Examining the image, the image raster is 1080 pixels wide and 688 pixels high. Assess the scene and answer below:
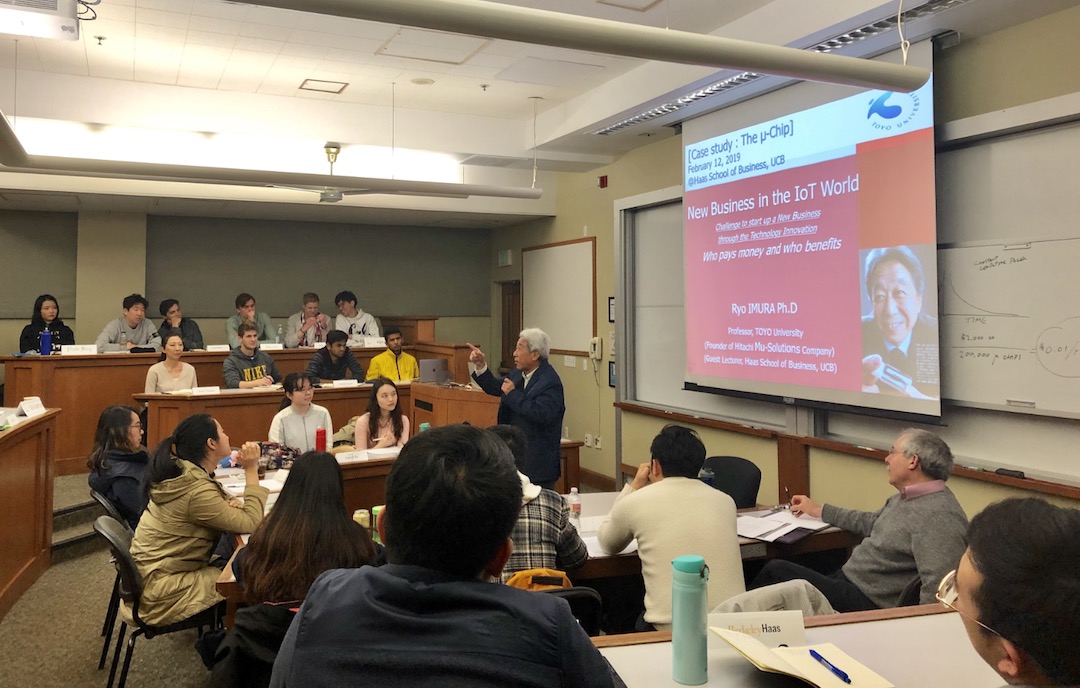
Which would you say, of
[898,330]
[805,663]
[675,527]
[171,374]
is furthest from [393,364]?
[805,663]

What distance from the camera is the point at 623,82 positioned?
228 inches

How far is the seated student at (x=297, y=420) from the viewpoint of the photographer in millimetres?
4836

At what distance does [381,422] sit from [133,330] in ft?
14.0

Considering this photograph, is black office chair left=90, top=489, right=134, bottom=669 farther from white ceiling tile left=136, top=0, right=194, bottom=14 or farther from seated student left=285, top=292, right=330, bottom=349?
seated student left=285, top=292, right=330, bottom=349

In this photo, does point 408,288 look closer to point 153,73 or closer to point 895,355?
point 153,73

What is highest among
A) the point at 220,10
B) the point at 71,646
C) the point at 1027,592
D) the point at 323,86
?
the point at 323,86

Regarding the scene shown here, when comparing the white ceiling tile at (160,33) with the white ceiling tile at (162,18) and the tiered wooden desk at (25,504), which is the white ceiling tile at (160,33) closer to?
the white ceiling tile at (162,18)

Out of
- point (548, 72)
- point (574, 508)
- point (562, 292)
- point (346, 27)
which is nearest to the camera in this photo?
point (574, 508)

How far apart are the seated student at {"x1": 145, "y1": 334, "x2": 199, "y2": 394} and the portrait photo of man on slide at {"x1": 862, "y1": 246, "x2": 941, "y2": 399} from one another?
213 inches

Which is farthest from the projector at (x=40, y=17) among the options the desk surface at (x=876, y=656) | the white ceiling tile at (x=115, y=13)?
the desk surface at (x=876, y=656)

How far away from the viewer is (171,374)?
6562 mm

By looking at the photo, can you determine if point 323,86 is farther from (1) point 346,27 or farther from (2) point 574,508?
(2) point 574,508

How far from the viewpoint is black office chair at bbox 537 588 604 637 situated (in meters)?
2.12

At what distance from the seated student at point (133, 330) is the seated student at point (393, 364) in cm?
217
